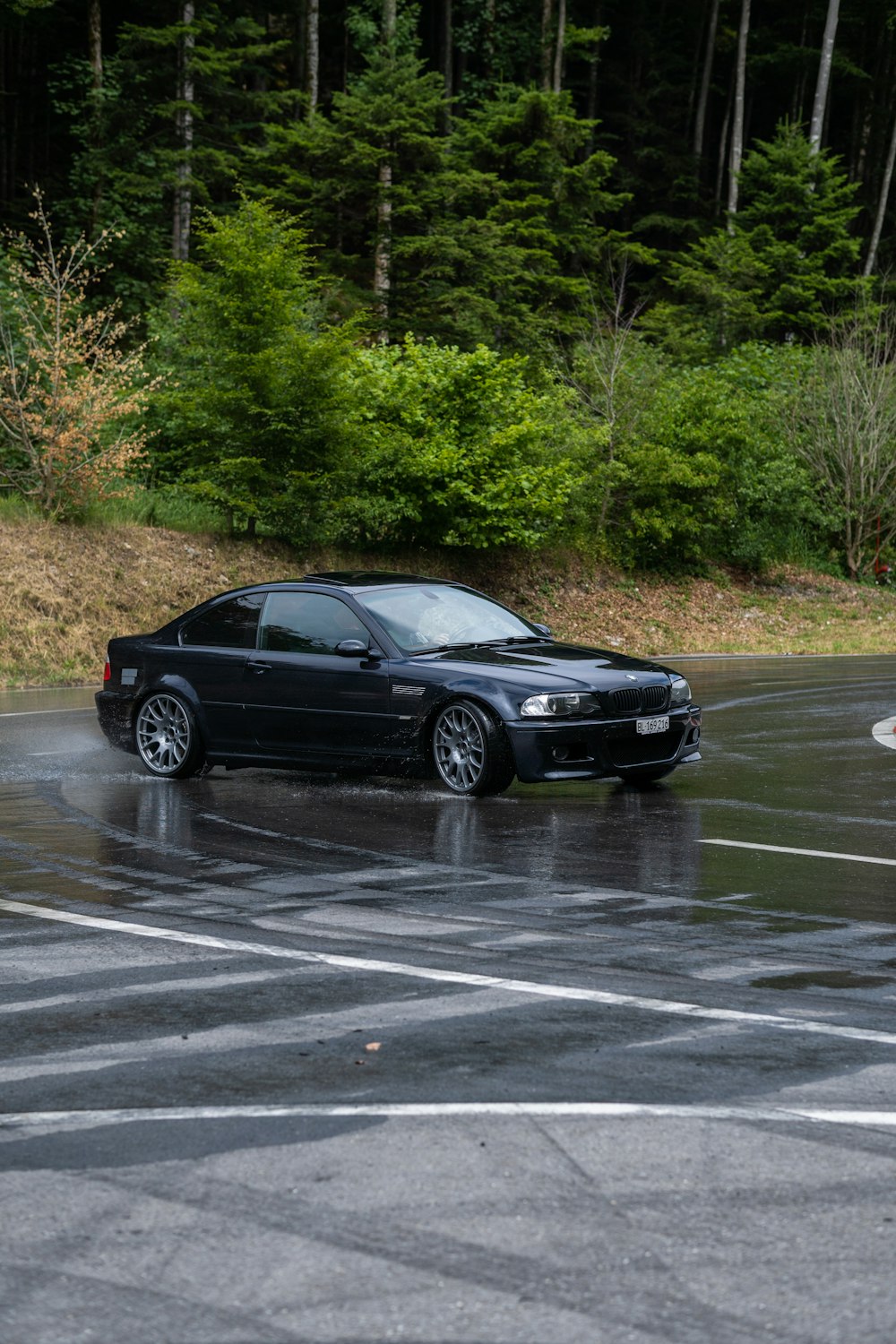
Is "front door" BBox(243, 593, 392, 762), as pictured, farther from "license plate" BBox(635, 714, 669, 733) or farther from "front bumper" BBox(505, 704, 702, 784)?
"license plate" BBox(635, 714, 669, 733)

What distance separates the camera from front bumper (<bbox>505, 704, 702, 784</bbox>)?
1108cm

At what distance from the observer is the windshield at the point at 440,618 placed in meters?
12.2

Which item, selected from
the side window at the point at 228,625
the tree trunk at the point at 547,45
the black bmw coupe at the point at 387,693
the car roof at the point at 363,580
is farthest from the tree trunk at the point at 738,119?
the black bmw coupe at the point at 387,693

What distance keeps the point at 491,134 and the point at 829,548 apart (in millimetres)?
15028

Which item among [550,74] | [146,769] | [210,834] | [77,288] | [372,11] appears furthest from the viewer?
[372,11]

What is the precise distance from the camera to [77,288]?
2664cm

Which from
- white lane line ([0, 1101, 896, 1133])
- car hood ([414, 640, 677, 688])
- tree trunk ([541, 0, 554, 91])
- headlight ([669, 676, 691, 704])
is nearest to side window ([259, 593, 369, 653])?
car hood ([414, 640, 677, 688])

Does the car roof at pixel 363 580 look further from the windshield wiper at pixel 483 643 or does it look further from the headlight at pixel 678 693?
the headlight at pixel 678 693

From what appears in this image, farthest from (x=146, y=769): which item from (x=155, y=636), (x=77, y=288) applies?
(x=77, y=288)

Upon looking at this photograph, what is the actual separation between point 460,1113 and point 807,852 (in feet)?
17.1

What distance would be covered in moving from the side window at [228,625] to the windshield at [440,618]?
1021 mm

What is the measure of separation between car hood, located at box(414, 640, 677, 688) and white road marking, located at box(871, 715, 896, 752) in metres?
4.19

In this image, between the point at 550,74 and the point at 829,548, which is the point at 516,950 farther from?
the point at 550,74

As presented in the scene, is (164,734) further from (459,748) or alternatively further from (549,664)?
(549,664)
